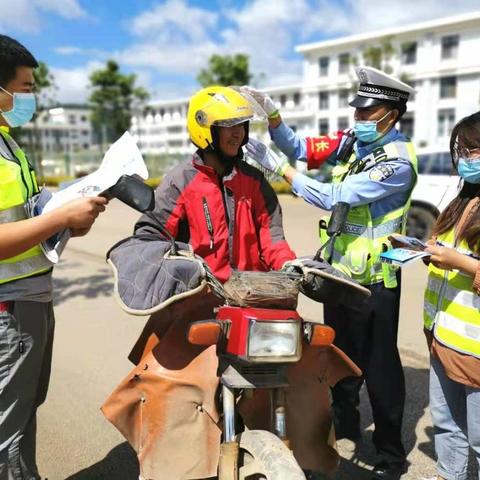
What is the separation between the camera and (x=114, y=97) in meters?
36.9

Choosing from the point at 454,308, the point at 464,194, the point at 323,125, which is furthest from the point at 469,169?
the point at 323,125

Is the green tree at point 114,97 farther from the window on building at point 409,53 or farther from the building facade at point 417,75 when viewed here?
the window on building at point 409,53

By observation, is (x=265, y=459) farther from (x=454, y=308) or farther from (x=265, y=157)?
(x=265, y=157)

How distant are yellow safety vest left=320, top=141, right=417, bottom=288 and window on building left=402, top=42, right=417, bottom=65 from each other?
4739cm

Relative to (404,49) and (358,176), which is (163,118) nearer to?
(404,49)

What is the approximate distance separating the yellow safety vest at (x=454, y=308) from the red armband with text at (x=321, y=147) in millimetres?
1058

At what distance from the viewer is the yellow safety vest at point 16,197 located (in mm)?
2158

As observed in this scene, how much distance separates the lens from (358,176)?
116 inches

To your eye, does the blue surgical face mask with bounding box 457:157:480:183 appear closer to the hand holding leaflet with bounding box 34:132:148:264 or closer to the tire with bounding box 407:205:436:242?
the hand holding leaflet with bounding box 34:132:148:264

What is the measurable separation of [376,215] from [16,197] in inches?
72.6

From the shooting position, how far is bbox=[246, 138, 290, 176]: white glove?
3011 mm

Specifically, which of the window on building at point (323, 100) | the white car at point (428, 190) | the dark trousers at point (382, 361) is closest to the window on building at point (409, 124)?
the window on building at point (323, 100)

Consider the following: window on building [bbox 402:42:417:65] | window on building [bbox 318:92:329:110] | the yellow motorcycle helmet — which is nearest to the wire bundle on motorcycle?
the yellow motorcycle helmet

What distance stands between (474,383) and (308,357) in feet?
2.46
